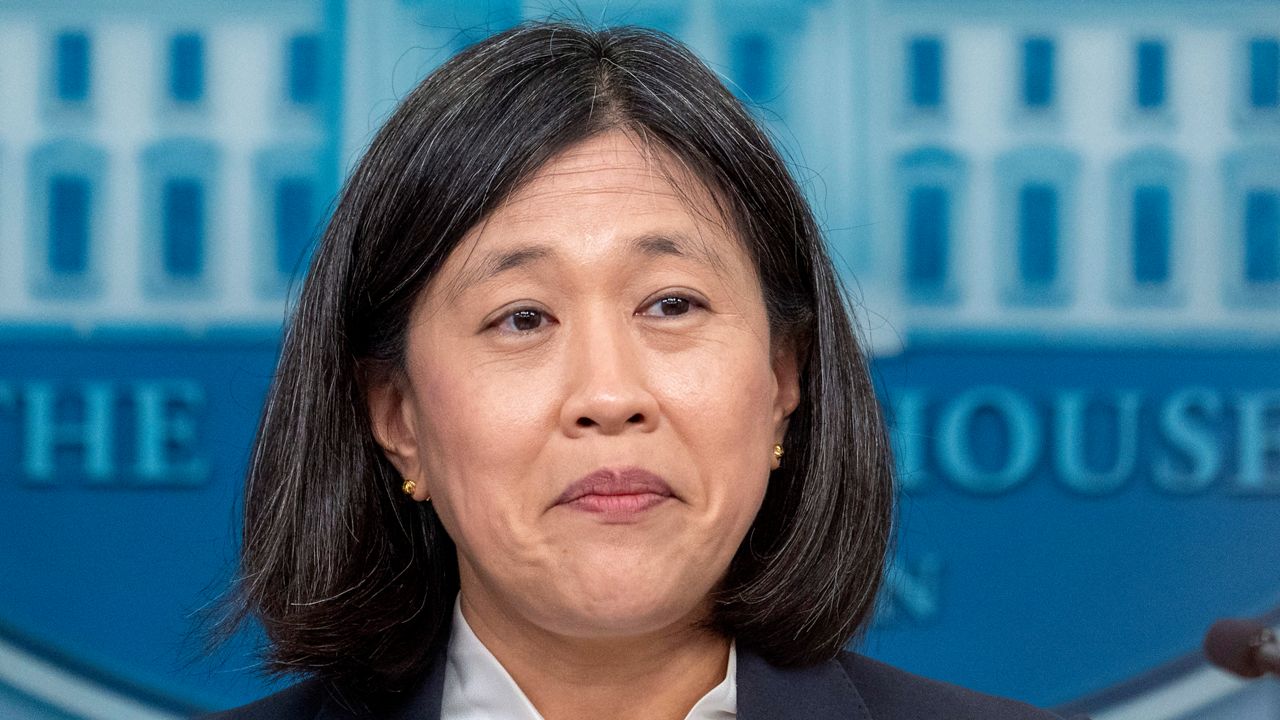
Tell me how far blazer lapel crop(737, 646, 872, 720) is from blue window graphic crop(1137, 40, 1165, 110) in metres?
1.71

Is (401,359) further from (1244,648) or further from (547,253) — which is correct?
(1244,648)

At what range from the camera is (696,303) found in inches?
64.8

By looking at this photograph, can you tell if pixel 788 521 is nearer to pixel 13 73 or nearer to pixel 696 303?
pixel 696 303

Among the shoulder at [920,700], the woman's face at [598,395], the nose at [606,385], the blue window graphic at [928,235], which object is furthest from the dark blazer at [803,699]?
the blue window graphic at [928,235]

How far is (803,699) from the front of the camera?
5.76 ft

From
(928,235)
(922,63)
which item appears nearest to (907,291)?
(928,235)

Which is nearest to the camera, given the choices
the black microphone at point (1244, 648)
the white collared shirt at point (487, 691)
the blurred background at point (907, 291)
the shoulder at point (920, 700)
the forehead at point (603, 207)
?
the black microphone at point (1244, 648)

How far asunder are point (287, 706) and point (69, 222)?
1.54 m

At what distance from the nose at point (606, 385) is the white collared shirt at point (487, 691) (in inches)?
14.3

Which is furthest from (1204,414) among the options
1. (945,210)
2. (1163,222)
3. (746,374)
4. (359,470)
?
(359,470)

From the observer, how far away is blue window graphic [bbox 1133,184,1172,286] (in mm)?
3000

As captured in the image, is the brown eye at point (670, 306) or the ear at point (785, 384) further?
the ear at point (785, 384)

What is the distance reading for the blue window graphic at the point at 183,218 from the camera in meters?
3.02

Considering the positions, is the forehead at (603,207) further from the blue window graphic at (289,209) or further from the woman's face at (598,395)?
the blue window graphic at (289,209)
